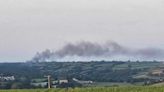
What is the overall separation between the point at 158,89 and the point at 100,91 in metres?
4.60

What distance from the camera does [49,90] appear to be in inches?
1668

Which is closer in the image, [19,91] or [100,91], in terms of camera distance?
[100,91]

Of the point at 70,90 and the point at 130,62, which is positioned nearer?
the point at 70,90

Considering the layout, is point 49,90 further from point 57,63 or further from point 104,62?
point 57,63

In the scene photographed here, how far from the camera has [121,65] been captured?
166750mm

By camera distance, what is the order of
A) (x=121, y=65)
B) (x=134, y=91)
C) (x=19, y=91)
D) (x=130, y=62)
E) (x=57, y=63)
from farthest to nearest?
(x=57, y=63)
(x=130, y=62)
(x=121, y=65)
(x=19, y=91)
(x=134, y=91)

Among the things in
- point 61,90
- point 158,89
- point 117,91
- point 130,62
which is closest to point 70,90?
point 61,90

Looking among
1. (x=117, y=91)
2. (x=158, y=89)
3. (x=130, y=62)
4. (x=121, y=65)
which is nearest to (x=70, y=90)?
(x=117, y=91)

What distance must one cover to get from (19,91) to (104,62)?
5468 inches

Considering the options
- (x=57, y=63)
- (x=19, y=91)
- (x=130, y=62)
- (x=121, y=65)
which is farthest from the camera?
(x=57, y=63)

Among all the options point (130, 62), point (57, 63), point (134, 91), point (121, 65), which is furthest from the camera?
point (57, 63)

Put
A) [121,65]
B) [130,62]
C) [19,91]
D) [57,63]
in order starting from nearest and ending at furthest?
[19,91] → [121,65] → [130,62] → [57,63]

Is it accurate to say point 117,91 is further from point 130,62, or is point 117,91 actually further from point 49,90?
point 130,62

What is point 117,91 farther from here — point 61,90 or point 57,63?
point 57,63
